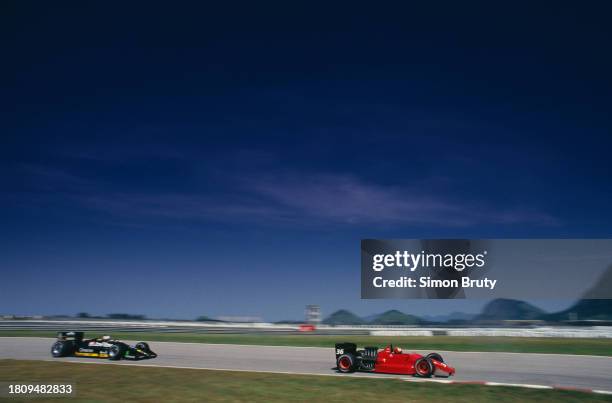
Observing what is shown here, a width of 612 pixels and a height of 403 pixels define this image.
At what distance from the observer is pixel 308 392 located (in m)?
13.4

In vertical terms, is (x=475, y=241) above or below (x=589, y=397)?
above

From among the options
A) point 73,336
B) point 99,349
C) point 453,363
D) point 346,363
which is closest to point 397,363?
point 346,363

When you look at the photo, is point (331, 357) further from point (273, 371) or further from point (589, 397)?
point (589, 397)

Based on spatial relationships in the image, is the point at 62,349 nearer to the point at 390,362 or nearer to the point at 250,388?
the point at 250,388

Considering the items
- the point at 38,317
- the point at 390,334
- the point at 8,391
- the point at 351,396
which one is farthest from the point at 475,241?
the point at 38,317

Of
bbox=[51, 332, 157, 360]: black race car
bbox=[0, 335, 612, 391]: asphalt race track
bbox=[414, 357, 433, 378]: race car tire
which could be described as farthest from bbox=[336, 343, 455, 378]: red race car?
bbox=[51, 332, 157, 360]: black race car

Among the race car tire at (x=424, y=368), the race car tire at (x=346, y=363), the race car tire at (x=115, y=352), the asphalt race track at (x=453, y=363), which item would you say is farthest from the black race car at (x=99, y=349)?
the race car tire at (x=424, y=368)

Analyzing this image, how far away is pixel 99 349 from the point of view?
2070 centimetres

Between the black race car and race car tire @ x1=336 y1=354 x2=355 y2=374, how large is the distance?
8544mm

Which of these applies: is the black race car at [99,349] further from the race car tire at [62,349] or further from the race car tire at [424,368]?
the race car tire at [424,368]

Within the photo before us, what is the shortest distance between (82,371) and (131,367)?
1.76m

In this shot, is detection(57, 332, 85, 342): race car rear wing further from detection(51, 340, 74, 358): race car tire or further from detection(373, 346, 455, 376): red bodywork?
detection(373, 346, 455, 376): red bodywork

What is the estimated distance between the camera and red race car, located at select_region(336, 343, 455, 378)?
16062mm

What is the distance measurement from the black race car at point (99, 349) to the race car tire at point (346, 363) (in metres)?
8.54
